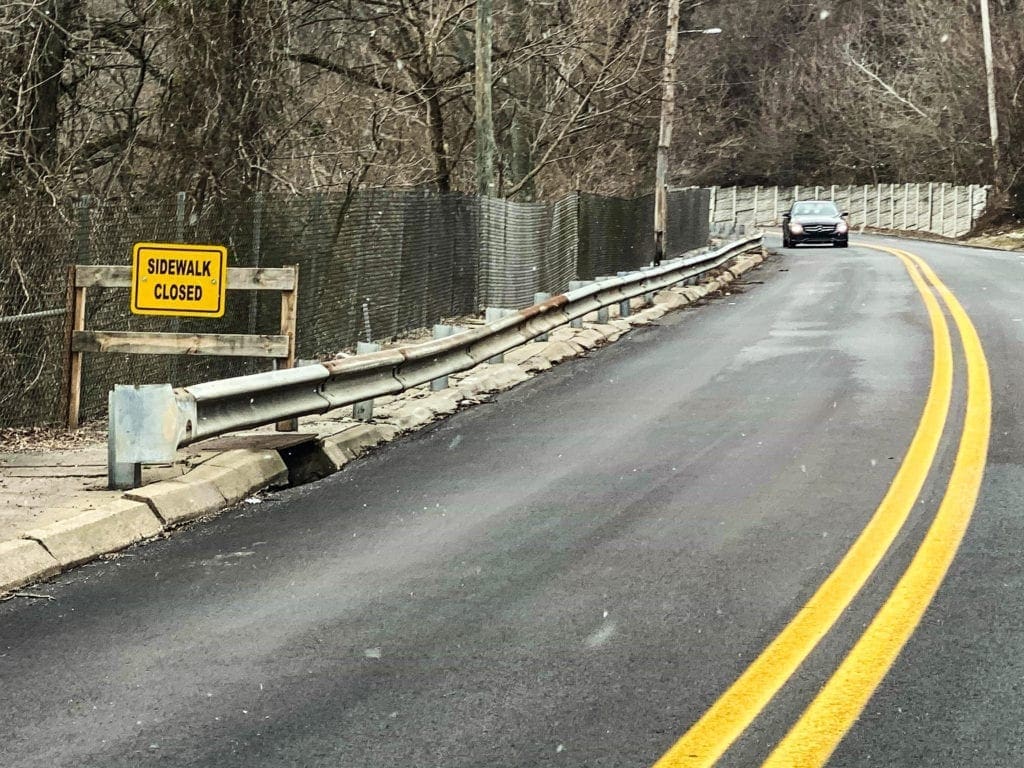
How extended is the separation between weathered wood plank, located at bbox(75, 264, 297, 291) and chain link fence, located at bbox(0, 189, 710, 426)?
531 millimetres

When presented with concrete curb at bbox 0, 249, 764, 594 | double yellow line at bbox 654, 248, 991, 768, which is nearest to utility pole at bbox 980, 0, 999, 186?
concrete curb at bbox 0, 249, 764, 594

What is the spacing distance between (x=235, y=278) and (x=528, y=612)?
4.90m

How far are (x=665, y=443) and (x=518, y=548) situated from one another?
3.26 meters

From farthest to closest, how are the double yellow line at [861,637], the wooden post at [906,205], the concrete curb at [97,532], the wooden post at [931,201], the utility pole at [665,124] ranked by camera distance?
the wooden post at [906,205], the wooden post at [931,201], the utility pole at [665,124], the concrete curb at [97,532], the double yellow line at [861,637]

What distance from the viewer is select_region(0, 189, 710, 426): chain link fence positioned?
36.2 ft

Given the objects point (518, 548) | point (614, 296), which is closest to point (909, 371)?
point (614, 296)

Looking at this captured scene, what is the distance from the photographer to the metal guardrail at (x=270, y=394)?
7.84 m

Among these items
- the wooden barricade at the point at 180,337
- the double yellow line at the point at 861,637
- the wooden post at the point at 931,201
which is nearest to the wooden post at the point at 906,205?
the wooden post at the point at 931,201

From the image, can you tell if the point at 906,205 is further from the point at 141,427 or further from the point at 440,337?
the point at 141,427

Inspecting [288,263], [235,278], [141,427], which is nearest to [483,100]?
[288,263]

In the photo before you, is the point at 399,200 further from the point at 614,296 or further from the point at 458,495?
the point at 458,495

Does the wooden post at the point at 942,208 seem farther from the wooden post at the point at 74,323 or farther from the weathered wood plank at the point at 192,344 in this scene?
the wooden post at the point at 74,323

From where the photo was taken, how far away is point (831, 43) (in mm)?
74188

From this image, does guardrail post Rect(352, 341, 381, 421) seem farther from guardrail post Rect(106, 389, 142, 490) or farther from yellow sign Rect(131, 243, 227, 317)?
guardrail post Rect(106, 389, 142, 490)
